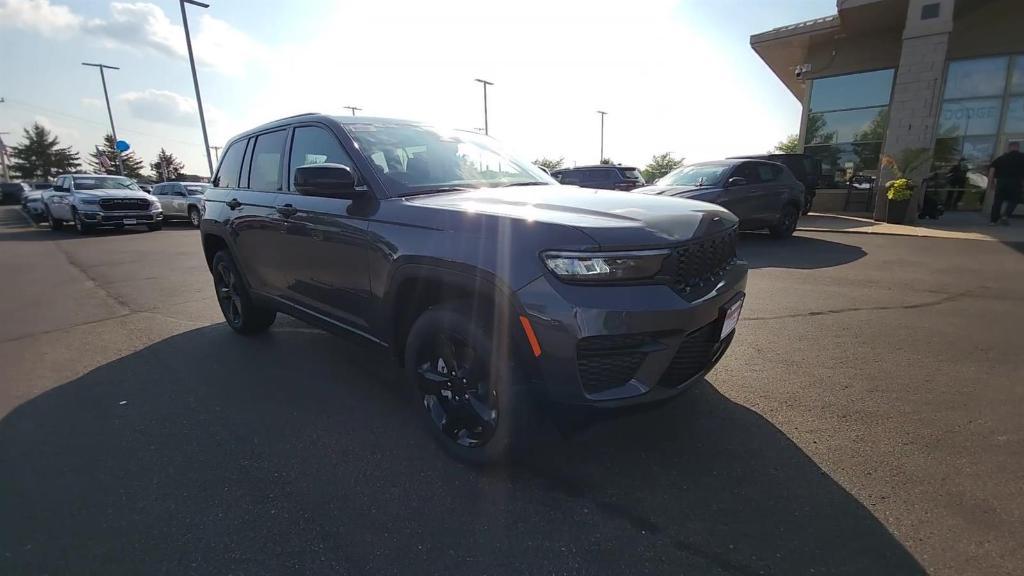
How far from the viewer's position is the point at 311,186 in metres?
2.72

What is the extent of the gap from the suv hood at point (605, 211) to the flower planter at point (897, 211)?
13.0m

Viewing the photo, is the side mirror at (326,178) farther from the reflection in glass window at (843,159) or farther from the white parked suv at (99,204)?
the reflection in glass window at (843,159)

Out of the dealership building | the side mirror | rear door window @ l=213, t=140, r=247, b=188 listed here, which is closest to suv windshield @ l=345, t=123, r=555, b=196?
the side mirror

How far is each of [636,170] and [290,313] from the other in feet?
49.2

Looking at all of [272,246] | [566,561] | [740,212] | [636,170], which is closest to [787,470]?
[566,561]

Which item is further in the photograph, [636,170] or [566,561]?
[636,170]

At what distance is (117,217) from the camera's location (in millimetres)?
15023

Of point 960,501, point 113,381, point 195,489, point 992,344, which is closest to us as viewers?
point 960,501

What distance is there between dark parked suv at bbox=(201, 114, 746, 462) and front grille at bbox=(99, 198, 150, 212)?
599 inches

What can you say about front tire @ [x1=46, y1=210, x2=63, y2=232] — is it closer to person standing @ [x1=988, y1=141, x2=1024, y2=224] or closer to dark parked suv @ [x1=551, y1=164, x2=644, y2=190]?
dark parked suv @ [x1=551, y1=164, x2=644, y2=190]

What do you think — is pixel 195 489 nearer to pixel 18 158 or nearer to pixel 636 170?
pixel 636 170

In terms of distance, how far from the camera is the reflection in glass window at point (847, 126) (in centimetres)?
1606

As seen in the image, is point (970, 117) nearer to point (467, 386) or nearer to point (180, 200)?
point (467, 386)

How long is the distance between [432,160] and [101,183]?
18279 millimetres
